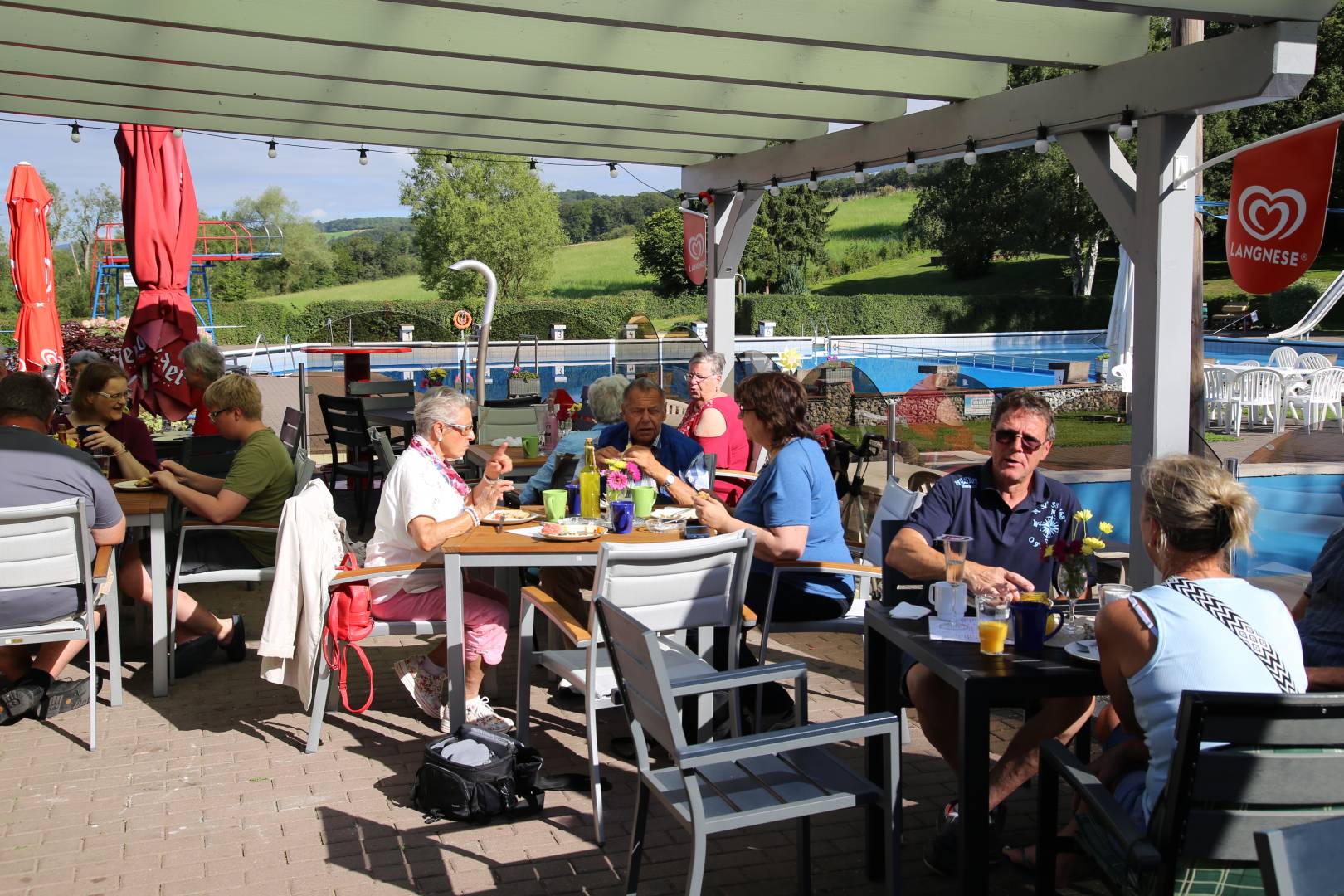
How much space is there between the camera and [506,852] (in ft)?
9.93

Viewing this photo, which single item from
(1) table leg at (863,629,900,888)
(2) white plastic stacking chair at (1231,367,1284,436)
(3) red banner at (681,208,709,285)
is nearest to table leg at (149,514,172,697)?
(1) table leg at (863,629,900,888)

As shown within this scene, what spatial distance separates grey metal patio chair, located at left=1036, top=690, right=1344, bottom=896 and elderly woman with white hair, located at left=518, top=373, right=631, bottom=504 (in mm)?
3017

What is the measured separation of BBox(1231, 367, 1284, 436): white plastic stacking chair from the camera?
1267cm

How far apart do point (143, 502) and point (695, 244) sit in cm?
566

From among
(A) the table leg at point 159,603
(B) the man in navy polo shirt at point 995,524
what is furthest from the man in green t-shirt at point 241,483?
(B) the man in navy polo shirt at point 995,524

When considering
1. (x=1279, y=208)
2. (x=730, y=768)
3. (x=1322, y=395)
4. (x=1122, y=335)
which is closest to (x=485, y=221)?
(x=1122, y=335)

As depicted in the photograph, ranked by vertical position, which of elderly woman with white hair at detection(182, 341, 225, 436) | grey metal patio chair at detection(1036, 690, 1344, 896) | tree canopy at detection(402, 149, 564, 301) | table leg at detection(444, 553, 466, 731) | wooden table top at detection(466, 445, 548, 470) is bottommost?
table leg at detection(444, 553, 466, 731)

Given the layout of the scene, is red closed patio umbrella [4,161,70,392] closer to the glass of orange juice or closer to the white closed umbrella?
the glass of orange juice

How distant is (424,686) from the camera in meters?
4.01

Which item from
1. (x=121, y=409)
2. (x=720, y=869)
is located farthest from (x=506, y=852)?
(x=121, y=409)

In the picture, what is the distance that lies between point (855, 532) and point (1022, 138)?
2.35 metres

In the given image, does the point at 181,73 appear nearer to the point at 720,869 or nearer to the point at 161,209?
the point at 161,209

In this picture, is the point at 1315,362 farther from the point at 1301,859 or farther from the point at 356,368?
the point at 1301,859

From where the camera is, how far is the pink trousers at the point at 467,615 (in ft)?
12.6
